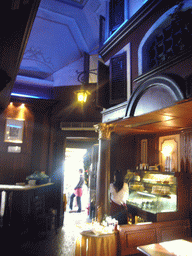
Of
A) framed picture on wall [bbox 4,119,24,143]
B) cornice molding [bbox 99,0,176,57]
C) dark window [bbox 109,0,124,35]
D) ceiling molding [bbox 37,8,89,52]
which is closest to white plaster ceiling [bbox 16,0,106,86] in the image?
ceiling molding [bbox 37,8,89,52]

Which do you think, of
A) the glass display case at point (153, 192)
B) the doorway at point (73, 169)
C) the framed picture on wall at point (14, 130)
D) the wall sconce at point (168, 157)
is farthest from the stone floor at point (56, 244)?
the doorway at point (73, 169)

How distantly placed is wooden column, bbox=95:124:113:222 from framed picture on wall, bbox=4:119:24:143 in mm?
3771

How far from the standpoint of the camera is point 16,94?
30.5ft

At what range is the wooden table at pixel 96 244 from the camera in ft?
15.5

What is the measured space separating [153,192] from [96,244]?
8.65 feet

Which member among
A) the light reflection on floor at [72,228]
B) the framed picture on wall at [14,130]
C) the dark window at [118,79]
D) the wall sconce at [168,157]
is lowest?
the light reflection on floor at [72,228]

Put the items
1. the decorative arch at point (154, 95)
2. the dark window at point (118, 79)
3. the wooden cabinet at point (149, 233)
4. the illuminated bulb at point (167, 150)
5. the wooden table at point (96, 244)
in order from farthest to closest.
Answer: the illuminated bulb at point (167, 150), the dark window at point (118, 79), the wooden cabinet at point (149, 233), the wooden table at point (96, 244), the decorative arch at point (154, 95)

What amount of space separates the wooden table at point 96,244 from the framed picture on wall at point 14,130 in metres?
5.38

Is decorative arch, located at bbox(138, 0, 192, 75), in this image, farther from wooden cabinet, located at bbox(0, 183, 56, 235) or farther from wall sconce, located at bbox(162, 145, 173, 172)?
wooden cabinet, located at bbox(0, 183, 56, 235)

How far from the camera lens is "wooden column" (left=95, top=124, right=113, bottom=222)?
6617 mm

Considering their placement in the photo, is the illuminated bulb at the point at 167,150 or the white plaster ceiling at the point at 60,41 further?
the white plaster ceiling at the point at 60,41

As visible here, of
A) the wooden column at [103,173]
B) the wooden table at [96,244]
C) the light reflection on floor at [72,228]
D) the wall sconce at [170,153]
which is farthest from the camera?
the wooden column at [103,173]

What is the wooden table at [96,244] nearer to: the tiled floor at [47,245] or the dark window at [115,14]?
the tiled floor at [47,245]

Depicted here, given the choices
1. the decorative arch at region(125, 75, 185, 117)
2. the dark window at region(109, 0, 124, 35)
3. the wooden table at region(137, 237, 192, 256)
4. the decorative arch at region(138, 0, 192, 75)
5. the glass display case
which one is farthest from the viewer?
the dark window at region(109, 0, 124, 35)
